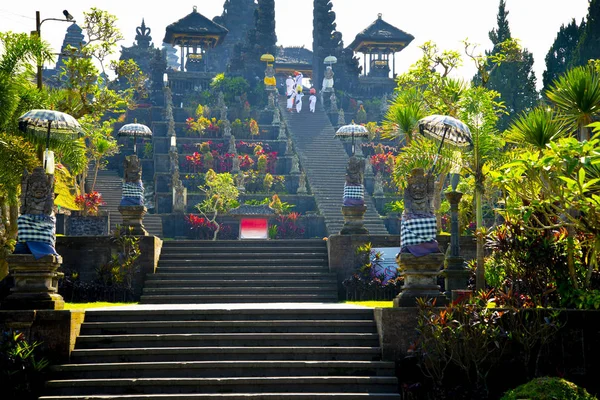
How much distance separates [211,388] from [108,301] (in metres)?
7.28

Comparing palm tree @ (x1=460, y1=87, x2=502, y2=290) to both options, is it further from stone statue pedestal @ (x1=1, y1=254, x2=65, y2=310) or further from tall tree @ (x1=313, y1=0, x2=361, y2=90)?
tall tree @ (x1=313, y1=0, x2=361, y2=90)

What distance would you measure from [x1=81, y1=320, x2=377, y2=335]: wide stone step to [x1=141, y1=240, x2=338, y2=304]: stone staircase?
14.2 feet

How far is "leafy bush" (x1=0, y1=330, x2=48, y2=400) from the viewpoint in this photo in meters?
16.3

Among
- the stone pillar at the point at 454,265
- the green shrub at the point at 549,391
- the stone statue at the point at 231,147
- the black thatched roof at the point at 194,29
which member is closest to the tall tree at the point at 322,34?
the black thatched roof at the point at 194,29

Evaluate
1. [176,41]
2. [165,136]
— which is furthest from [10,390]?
[176,41]

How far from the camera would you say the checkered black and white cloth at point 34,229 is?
18.0 metres

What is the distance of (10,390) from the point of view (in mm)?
16281

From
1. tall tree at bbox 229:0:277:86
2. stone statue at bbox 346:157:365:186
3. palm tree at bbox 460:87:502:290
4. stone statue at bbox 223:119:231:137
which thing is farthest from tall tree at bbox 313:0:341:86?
palm tree at bbox 460:87:502:290

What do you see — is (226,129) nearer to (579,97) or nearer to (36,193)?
(579,97)

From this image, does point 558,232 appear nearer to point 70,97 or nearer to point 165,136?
point 70,97

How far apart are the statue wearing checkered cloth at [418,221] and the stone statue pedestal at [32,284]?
627cm

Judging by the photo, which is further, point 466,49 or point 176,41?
point 176,41

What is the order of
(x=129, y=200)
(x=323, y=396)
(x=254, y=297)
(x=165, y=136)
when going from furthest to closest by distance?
(x=165, y=136) → (x=129, y=200) → (x=254, y=297) → (x=323, y=396)

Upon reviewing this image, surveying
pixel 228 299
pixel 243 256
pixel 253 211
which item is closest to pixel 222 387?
pixel 228 299
